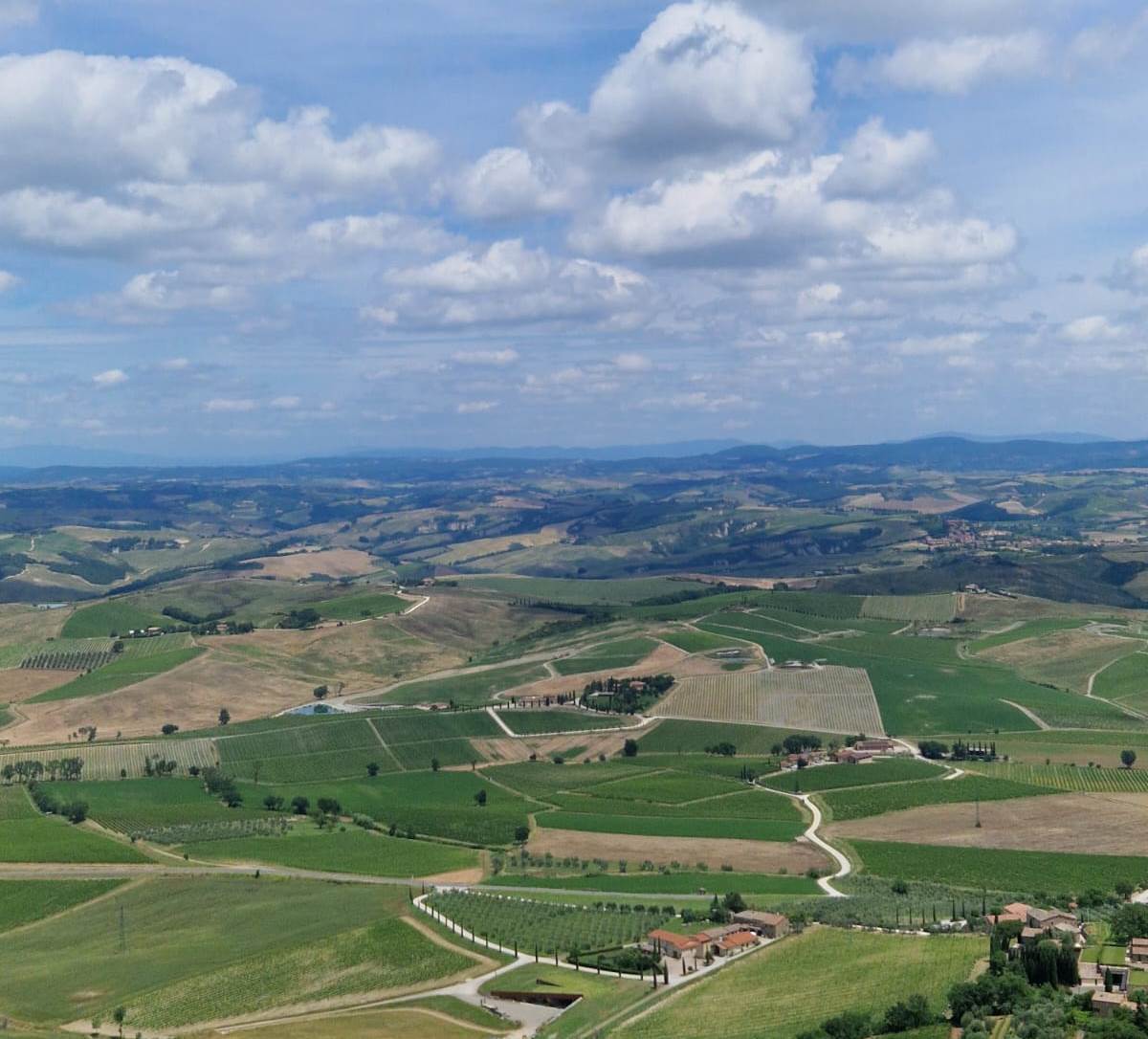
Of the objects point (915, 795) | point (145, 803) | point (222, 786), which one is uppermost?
point (915, 795)

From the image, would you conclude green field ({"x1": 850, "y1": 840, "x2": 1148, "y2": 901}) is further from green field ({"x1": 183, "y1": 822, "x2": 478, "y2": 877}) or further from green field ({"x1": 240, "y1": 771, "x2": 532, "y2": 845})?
green field ({"x1": 183, "y1": 822, "x2": 478, "y2": 877})

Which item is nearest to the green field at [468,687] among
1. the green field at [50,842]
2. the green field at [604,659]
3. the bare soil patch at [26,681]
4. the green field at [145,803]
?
the green field at [604,659]

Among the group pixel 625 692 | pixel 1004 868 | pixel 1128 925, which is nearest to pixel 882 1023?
pixel 1128 925

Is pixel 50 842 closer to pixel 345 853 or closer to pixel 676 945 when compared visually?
pixel 345 853

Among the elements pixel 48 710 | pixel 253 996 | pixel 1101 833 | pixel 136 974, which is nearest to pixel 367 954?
pixel 253 996

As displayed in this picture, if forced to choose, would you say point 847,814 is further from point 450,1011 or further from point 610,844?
point 450,1011

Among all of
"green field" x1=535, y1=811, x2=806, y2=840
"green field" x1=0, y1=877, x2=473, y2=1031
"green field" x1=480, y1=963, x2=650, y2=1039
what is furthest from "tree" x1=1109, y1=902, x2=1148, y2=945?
"green field" x1=535, y1=811, x2=806, y2=840

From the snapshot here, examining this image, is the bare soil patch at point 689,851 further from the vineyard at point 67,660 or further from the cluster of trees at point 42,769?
the vineyard at point 67,660
